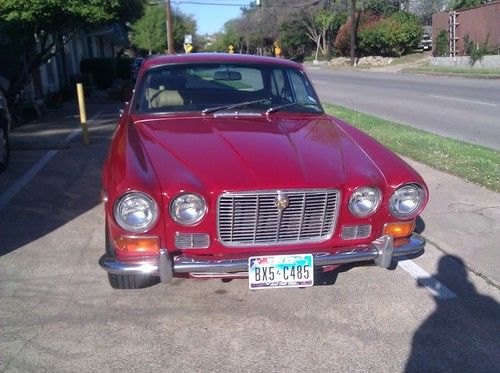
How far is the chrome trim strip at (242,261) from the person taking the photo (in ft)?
11.9

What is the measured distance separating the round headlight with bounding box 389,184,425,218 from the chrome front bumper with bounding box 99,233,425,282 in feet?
0.66

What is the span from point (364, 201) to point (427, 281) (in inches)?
44.1

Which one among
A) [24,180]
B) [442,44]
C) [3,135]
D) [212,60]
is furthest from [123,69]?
[212,60]

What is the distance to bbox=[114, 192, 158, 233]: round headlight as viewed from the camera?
11.9ft

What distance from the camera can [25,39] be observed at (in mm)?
12500

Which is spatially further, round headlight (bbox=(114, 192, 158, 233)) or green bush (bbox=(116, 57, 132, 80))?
green bush (bbox=(116, 57, 132, 80))

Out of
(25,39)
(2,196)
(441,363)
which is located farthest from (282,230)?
(25,39)

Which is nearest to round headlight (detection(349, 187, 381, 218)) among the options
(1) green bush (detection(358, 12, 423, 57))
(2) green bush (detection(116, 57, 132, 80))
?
(2) green bush (detection(116, 57, 132, 80))

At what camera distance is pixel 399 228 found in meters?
4.02

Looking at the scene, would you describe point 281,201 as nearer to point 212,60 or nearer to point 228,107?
point 228,107

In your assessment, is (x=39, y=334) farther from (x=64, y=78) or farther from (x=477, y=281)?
(x=64, y=78)

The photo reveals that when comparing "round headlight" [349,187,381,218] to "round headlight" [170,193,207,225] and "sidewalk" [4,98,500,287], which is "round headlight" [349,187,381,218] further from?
"sidewalk" [4,98,500,287]

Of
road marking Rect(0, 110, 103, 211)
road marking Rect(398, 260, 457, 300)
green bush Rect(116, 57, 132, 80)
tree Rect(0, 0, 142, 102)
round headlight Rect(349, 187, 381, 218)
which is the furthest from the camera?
green bush Rect(116, 57, 132, 80)

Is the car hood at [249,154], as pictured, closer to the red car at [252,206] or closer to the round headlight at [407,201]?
the red car at [252,206]
